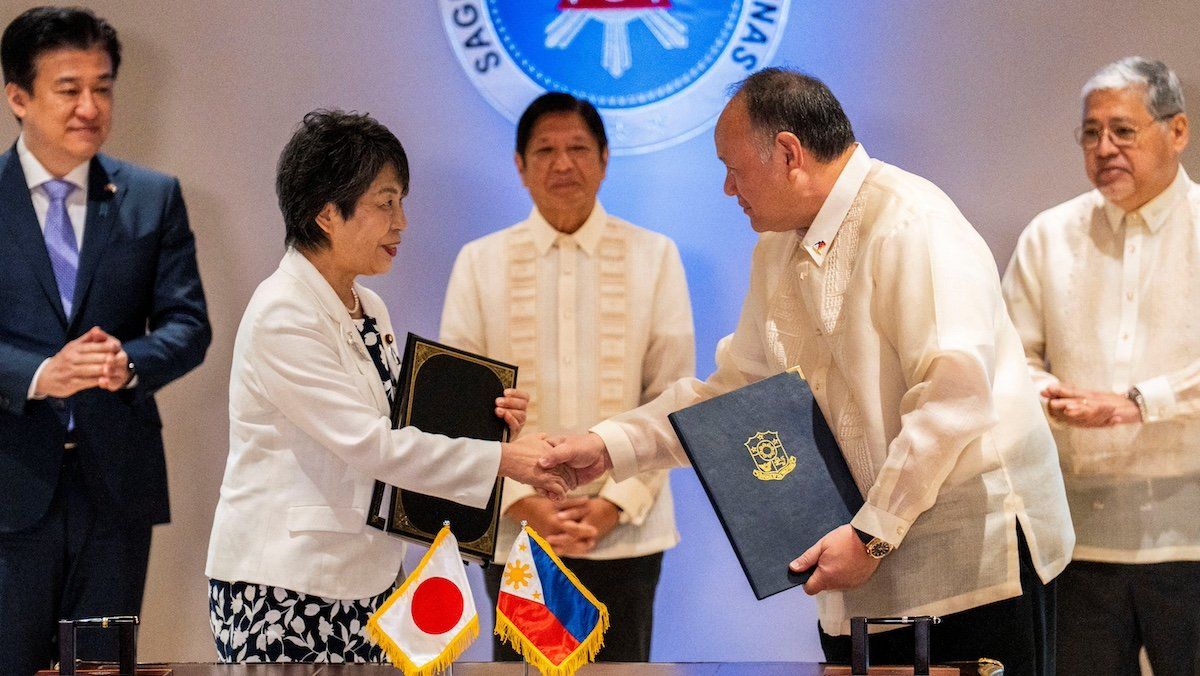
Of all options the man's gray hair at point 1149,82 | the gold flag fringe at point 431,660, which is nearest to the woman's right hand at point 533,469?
the gold flag fringe at point 431,660

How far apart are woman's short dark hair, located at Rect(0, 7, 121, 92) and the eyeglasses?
2932 mm

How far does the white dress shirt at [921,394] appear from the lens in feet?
8.38

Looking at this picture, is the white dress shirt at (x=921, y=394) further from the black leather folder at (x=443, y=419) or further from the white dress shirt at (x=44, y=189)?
the white dress shirt at (x=44, y=189)

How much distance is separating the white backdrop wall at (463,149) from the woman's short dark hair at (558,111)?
306mm

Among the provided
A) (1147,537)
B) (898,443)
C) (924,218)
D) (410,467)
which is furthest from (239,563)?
(1147,537)

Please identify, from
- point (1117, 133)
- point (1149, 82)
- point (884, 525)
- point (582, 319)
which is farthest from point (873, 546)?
point (1149, 82)

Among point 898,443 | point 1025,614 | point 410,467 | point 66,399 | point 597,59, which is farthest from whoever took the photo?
point 597,59

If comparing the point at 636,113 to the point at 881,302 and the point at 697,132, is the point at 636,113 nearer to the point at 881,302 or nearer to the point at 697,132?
the point at 697,132

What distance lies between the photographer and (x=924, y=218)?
2.66m

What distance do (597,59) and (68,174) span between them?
1702mm

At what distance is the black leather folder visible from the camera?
9.80 feet

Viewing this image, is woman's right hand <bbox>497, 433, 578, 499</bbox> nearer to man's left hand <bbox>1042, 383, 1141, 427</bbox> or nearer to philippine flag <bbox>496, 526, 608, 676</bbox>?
philippine flag <bbox>496, 526, 608, 676</bbox>

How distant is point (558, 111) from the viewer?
4133 millimetres

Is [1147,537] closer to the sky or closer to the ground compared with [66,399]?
closer to the ground
